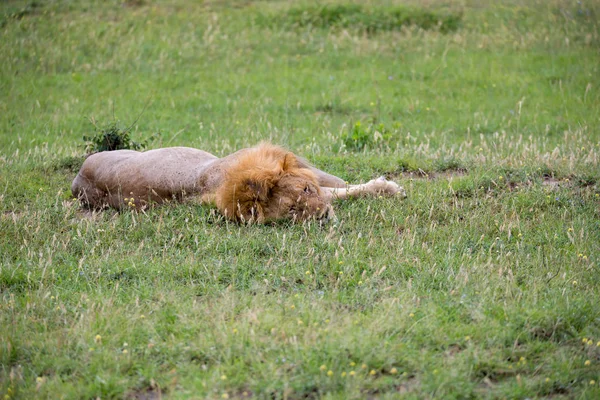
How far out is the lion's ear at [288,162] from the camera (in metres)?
6.77

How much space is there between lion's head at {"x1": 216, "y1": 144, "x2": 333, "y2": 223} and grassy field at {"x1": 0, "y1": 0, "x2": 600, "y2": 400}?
18 centimetres

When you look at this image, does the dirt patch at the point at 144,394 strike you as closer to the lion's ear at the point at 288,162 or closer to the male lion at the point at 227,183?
the male lion at the point at 227,183

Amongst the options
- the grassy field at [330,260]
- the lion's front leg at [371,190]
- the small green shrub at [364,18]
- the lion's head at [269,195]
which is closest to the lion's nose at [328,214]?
the lion's head at [269,195]

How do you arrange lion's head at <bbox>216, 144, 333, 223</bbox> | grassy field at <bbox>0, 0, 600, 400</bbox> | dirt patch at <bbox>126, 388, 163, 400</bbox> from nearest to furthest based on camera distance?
dirt patch at <bbox>126, 388, 163, 400</bbox> → grassy field at <bbox>0, 0, 600, 400</bbox> → lion's head at <bbox>216, 144, 333, 223</bbox>

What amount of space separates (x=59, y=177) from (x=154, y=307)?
4.15m

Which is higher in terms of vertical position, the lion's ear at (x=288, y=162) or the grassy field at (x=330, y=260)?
the lion's ear at (x=288, y=162)

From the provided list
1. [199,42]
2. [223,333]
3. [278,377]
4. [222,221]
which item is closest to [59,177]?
[222,221]

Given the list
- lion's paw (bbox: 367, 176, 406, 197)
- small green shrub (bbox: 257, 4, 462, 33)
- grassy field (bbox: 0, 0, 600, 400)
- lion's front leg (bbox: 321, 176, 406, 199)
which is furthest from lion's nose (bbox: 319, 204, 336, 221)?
small green shrub (bbox: 257, 4, 462, 33)

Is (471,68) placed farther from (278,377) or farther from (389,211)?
(278,377)

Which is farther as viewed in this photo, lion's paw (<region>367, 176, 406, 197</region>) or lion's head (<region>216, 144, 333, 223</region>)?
lion's paw (<region>367, 176, 406, 197</region>)

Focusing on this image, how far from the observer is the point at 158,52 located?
51.4 ft

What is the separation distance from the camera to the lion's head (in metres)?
6.56

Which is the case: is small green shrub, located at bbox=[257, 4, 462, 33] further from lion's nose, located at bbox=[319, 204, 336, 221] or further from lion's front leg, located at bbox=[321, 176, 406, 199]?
lion's nose, located at bbox=[319, 204, 336, 221]

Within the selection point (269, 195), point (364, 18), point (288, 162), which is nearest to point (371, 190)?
point (288, 162)
